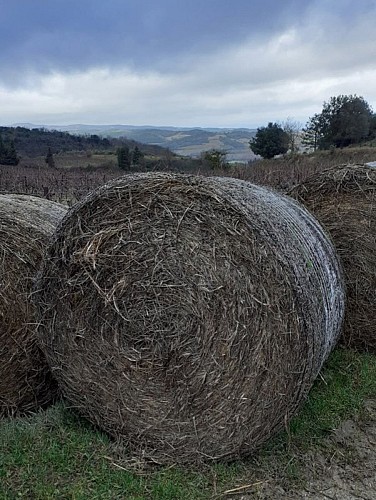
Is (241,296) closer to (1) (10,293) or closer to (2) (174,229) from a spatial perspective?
(2) (174,229)

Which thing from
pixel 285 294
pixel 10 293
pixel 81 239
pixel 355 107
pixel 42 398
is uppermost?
pixel 355 107

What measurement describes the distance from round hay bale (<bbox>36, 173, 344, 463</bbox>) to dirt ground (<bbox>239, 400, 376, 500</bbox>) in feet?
1.08

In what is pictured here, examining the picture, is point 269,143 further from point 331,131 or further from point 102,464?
point 102,464

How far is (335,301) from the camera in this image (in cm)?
370

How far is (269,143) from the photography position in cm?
3694

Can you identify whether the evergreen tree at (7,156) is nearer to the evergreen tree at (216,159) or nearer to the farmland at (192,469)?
the evergreen tree at (216,159)

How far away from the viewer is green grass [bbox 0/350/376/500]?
2.88 meters

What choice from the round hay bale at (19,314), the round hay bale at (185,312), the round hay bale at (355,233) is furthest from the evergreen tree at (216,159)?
the round hay bale at (185,312)

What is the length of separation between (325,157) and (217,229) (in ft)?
104

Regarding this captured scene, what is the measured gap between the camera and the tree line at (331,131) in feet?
123

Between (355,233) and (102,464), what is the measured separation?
118 inches

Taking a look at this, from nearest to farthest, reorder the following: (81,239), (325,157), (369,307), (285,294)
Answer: (285,294) → (81,239) → (369,307) → (325,157)

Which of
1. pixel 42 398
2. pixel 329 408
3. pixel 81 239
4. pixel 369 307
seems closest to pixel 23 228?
pixel 81 239

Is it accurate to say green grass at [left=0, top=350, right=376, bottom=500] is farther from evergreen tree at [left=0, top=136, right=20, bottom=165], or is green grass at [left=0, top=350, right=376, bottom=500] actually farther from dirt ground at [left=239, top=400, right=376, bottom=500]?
evergreen tree at [left=0, top=136, right=20, bottom=165]
